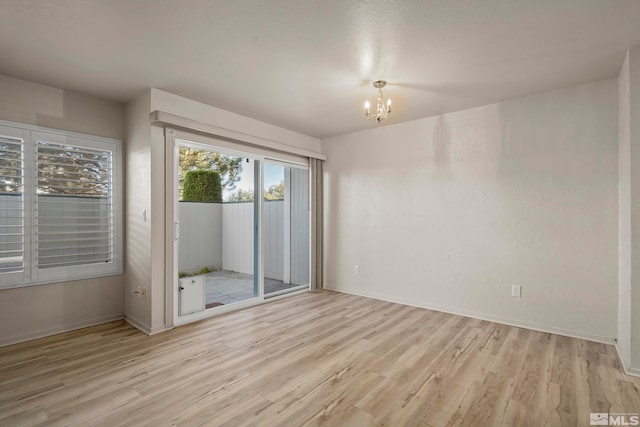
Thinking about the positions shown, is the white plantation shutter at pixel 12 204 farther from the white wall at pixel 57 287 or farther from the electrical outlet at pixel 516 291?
the electrical outlet at pixel 516 291

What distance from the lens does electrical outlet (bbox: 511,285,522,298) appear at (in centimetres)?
359

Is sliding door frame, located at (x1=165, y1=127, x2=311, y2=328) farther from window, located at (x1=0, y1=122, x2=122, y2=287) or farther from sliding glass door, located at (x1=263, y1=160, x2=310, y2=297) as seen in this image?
window, located at (x1=0, y1=122, x2=122, y2=287)

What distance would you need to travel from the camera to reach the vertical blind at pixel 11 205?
300cm

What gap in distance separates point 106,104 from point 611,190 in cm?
556

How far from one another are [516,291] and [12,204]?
17.6 ft

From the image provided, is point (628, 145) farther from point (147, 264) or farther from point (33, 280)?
point (33, 280)

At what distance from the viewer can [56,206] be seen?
131 inches

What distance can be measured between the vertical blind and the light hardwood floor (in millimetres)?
847

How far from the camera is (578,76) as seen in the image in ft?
10.1

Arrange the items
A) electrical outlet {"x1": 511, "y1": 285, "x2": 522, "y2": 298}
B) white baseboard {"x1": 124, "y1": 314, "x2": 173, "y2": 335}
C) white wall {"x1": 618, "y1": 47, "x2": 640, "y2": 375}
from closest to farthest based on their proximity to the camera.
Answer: white wall {"x1": 618, "y1": 47, "x2": 640, "y2": 375}
white baseboard {"x1": 124, "y1": 314, "x2": 173, "y2": 335}
electrical outlet {"x1": 511, "y1": 285, "x2": 522, "y2": 298}

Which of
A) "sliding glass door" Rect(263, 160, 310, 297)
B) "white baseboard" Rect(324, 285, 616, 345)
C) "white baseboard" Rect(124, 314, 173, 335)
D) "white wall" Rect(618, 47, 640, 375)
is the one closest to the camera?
"white wall" Rect(618, 47, 640, 375)

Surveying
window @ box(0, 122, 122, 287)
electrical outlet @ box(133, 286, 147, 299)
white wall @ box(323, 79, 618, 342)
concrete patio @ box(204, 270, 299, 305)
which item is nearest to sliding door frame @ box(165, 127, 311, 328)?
concrete patio @ box(204, 270, 299, 305)

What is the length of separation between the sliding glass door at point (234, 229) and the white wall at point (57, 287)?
88 cm

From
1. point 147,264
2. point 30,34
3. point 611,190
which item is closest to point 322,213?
point 147,264
